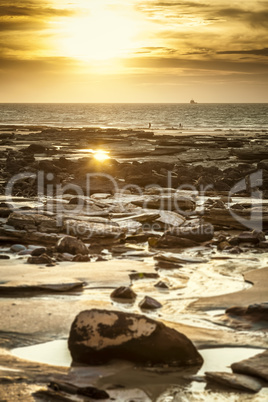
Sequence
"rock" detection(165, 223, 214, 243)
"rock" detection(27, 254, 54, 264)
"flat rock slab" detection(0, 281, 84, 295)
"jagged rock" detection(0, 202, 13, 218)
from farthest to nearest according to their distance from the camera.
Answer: "jagged rock" detection(0, 202, 13, 218)
"rock" detection(165, 223, 214, 243)
"rock" detection(27, 254, 54, 264)
"flat rock slab" detection(0, 281, 84, 295)

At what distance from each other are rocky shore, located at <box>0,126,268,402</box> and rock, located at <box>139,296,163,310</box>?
1 centimetres

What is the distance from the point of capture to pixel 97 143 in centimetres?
3453

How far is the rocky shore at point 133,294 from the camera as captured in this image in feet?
13.6

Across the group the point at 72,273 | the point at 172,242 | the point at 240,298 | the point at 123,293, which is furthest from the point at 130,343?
the point at 172,242

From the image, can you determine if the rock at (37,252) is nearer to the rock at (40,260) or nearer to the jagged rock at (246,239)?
the rock at (40,260)

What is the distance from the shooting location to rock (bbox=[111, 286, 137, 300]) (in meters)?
6.15

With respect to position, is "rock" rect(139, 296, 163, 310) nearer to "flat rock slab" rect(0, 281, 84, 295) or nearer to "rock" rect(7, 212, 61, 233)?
"flat rock slab" rect(0, 281, 84, 295)

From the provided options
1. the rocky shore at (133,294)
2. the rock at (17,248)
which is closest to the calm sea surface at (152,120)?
the rocky shore at (133,294)

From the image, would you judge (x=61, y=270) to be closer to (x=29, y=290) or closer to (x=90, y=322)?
(x=29, y=290)

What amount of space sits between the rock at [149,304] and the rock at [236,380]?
1.63 meters

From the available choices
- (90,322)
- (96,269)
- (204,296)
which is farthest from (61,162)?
(90,322)

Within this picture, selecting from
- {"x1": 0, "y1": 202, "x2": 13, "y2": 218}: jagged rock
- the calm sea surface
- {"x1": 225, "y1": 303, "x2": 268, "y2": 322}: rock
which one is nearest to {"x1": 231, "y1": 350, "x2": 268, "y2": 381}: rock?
{"x1": 225, "y1": 303, "x2": 268, "y2": 322}: rock

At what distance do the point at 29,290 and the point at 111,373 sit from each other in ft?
7.53

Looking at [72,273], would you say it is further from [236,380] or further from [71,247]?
[236,380]
